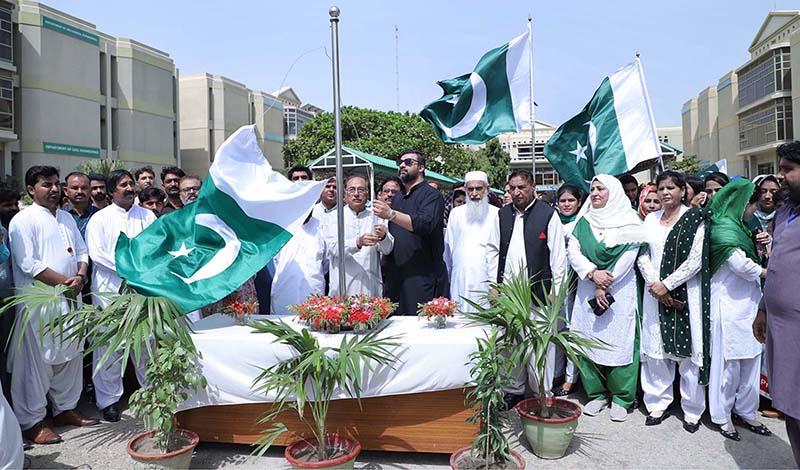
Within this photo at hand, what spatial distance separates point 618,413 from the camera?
4.44 m

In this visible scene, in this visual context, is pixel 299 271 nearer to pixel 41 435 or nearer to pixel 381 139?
pixel 41 435

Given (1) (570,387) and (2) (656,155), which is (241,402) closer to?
(1) (570,387)

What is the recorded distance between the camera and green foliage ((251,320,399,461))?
319 cm

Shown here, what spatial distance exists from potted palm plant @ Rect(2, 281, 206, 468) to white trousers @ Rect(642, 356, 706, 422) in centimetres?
329

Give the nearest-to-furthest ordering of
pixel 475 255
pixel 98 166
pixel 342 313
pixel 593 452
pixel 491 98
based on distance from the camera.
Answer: pixel 342 313 → pixel 593 452 → pixel 475 255 → pixel 491 98 → pixel 98 166

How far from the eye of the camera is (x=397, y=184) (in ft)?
21.1

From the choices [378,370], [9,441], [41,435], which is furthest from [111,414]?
[378,370]

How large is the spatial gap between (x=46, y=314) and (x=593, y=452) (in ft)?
13.1

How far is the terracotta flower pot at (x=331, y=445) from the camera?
3129 mm

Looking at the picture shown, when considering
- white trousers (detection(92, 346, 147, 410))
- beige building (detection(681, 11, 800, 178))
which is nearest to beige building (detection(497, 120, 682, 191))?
beige building (detection(681, 11, 800, 178))

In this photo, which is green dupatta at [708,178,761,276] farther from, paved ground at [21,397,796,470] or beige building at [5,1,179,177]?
beige building at [5,1,179,177]

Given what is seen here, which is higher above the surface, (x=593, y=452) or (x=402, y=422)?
(x=402, y=422)

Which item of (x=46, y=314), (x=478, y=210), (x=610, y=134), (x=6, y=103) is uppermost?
(x=6, y=103)

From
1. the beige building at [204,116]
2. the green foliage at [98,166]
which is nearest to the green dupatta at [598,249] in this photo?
the green foliage at [98,166]
